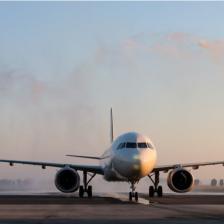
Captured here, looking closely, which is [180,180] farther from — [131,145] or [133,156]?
[133,156]

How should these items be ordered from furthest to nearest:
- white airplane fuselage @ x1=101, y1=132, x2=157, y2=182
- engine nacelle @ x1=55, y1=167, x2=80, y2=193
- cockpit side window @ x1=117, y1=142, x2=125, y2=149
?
engine nacelle @ x1=55, y1=167, x2=80, y2=193 → cockpit side window @ x1=117, y1=142, x2=125, y2=149 → white airplane fuselage @ x1=101, y1=132, x2=157, y2=182

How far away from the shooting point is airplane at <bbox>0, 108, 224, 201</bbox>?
3212 cm

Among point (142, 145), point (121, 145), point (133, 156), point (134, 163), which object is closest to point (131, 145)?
point (142, 145)

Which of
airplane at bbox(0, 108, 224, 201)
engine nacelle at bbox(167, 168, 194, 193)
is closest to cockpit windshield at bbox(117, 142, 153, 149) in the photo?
airplane at bbox(0, 108, 224, 201)

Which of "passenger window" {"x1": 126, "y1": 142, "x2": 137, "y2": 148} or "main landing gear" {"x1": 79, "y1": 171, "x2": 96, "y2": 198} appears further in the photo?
"main landing gear" {"x1": 79, "y1": 171, "x2": 96, "y2": 198}

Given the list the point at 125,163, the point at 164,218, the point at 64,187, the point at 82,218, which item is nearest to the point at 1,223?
the point at 82,218

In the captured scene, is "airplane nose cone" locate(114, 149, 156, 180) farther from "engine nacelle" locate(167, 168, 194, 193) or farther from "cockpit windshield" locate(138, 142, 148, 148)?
"engine nacelle" locate(167, 168, 194, 193)

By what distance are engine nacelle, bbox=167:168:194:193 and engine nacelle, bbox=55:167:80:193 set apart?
6.02m

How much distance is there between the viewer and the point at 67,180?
3862 cm

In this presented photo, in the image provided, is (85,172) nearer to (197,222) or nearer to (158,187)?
(158,187)

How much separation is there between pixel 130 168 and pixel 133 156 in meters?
0.69

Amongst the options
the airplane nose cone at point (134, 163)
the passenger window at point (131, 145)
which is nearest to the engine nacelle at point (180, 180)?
the airplane nose cone at point (134, 163)

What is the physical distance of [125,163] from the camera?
3212 cm

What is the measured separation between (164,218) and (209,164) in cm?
2588
